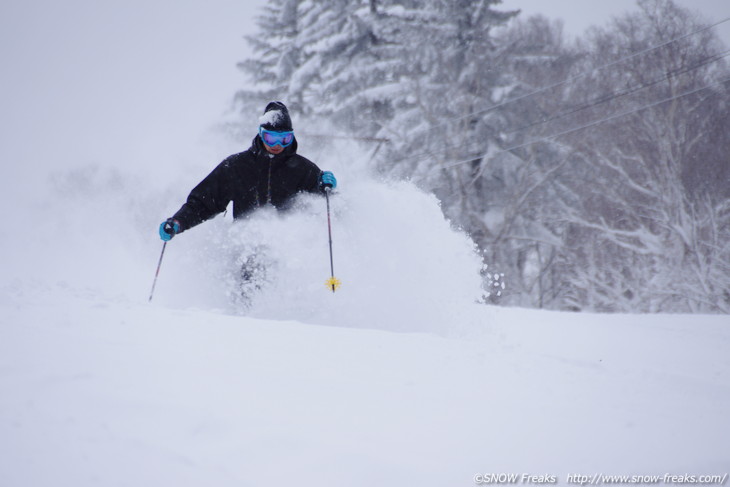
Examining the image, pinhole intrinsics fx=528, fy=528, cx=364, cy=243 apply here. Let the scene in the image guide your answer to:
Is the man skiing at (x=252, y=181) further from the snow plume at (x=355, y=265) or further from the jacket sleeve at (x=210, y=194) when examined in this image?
the snow plume at (x=355, y=265)

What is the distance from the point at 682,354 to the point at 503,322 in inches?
69.2

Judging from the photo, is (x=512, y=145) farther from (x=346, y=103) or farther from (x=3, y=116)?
(x=3, y=116)

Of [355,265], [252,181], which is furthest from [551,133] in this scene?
[252,181]

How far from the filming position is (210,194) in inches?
204

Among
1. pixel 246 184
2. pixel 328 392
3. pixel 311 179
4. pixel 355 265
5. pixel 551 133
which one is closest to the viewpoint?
pixel 328 392

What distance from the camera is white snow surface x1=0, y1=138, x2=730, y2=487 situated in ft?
5.39

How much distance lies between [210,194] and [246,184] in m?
0.37

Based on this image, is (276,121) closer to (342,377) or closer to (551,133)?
(342,377)

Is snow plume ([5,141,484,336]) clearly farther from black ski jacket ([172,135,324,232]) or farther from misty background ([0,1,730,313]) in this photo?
misty background ([0,1,730,313])

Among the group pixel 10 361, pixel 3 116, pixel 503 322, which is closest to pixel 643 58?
pixel 503 322

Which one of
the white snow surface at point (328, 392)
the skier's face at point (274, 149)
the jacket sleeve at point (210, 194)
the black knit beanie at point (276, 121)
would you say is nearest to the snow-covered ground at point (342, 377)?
the white snow surface at point (328, 392)

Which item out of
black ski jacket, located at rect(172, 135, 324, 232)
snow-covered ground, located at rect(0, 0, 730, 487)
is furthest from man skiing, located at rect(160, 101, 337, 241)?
snow-covered ground, located at rect(0, 0, 730, 487)

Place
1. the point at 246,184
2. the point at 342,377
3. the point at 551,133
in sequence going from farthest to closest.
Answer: the point at 551,133 < the point at 246,184 < the point at 342,377

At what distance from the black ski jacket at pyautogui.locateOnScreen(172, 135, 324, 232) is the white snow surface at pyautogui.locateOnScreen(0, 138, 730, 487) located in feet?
1.30
